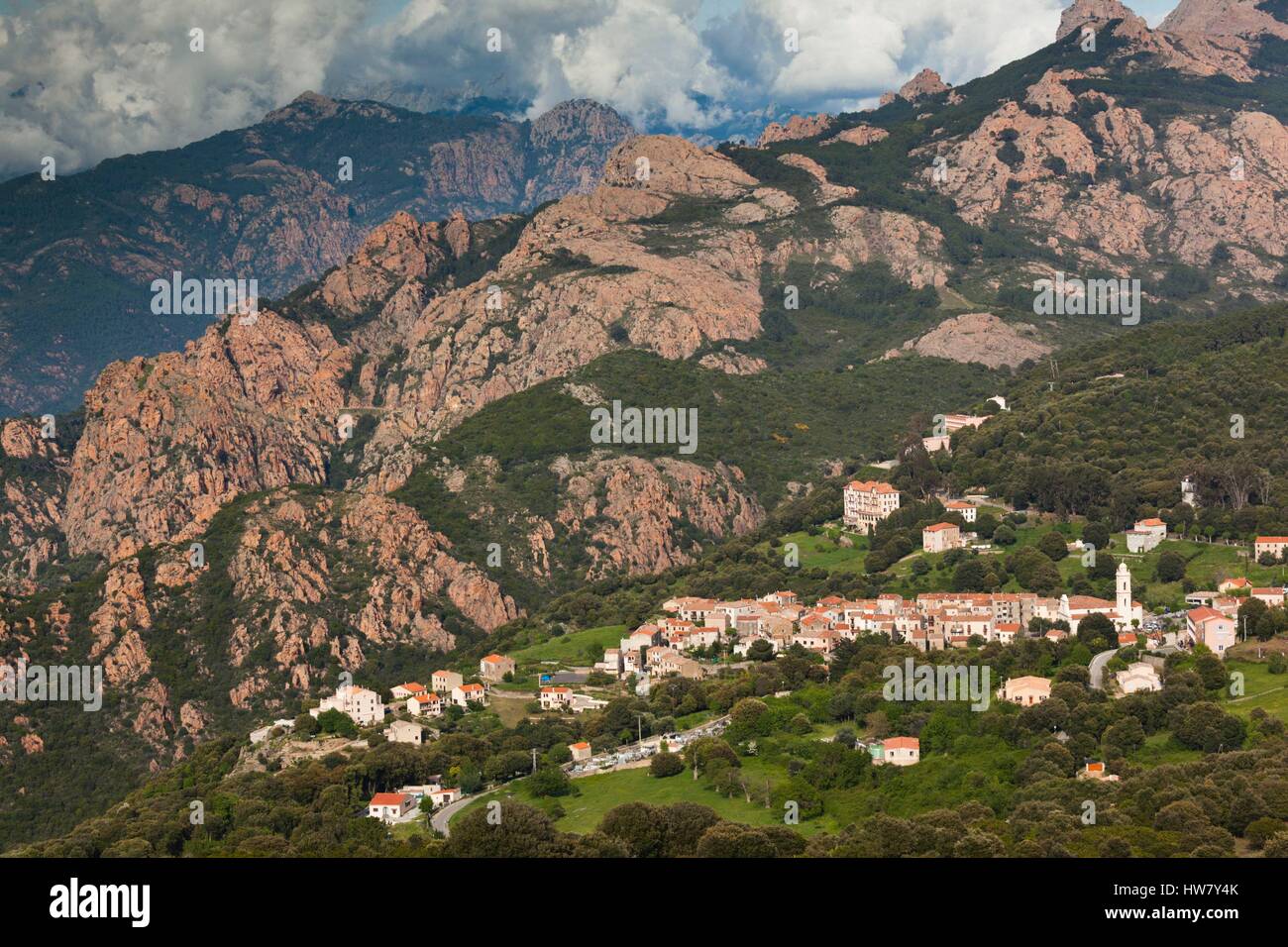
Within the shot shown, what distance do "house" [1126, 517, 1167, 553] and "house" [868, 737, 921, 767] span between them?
3543 cm

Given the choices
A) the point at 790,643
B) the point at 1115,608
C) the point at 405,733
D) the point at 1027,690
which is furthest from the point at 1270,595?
the point at 405,733

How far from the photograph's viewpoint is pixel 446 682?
307 feet

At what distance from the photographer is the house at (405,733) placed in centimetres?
8093

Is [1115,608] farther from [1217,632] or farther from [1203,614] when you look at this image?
[1217,632]

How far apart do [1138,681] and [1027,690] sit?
469 centimetres

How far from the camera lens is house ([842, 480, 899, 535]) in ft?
391

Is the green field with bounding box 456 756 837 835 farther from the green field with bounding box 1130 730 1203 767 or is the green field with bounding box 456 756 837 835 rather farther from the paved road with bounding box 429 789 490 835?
the green field with bounding box 1130 730 1203 767

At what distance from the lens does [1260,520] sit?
96.4 meters

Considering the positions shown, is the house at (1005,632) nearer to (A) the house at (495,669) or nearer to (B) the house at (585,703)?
(B) the house at (585,703)

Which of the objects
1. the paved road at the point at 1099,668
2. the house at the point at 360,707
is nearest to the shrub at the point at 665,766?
the paved road at the point at 1099,668

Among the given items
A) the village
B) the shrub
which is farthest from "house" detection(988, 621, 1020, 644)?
the shrub

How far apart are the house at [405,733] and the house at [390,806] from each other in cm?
1157
